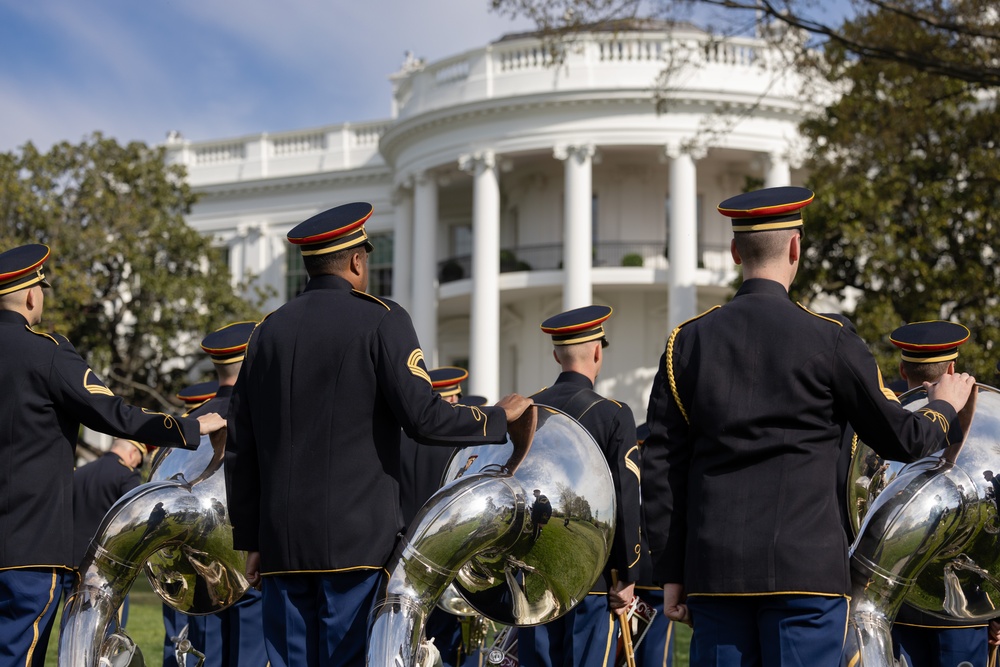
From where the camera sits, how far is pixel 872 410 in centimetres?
425

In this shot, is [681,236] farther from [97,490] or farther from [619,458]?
[619,458]

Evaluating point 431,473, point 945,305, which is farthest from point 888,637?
point 945,305

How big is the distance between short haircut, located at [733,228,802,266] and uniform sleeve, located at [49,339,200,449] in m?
2.48

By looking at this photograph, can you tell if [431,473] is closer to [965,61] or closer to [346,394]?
[346,394]

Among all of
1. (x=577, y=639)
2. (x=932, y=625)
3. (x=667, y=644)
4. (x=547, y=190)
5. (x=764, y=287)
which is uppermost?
(x=547, y=190)

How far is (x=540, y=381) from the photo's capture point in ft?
117

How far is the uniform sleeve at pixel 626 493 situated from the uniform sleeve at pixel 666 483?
1203 millimetres

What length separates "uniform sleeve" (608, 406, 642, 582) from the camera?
5762mm

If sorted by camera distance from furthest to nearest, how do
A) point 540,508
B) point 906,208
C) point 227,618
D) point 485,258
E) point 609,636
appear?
1. point 485,258
2. point 906,208
3. point 227,618
4. point 609,636
5. point 540,508

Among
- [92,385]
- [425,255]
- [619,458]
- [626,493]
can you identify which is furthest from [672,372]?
[425,255]

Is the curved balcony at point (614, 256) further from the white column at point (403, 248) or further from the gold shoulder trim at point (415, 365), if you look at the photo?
the gold shoulder trim at point (415, 365)

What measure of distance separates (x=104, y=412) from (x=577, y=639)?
2.33 m

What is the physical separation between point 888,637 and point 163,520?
10.4 ft

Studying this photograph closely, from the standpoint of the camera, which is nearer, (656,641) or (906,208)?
(656,641)
